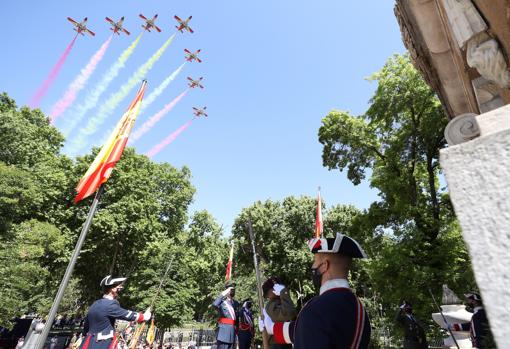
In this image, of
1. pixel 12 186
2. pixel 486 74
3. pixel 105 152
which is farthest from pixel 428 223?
pixel 12 186

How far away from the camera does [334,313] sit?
210 centimetres

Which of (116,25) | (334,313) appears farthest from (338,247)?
(116,25)

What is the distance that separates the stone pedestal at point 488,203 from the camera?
111 cm

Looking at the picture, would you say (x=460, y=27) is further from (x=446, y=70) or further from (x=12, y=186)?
(x=12, y=186)

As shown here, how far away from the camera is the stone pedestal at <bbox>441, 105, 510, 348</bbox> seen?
1109 millimetres

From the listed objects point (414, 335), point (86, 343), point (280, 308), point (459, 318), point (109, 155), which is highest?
point (109, 155)

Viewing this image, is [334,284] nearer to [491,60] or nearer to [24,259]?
[491,60]

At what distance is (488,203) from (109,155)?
6419 millimetres

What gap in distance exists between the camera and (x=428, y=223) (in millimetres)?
14484

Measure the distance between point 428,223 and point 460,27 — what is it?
1323cm

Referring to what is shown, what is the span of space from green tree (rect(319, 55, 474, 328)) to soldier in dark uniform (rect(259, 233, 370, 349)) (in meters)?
12.4

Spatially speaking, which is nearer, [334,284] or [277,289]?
[334,284]

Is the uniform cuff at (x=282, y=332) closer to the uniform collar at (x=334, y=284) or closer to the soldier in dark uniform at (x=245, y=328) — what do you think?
the uniform collar at (x=334, y=284)

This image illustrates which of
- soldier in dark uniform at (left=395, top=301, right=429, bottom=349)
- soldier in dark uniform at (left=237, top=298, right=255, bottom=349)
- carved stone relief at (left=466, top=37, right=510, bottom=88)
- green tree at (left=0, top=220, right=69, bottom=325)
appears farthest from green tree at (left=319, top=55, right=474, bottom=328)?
A: green tree at (left=0, top=220, right=69, bottom=325)
